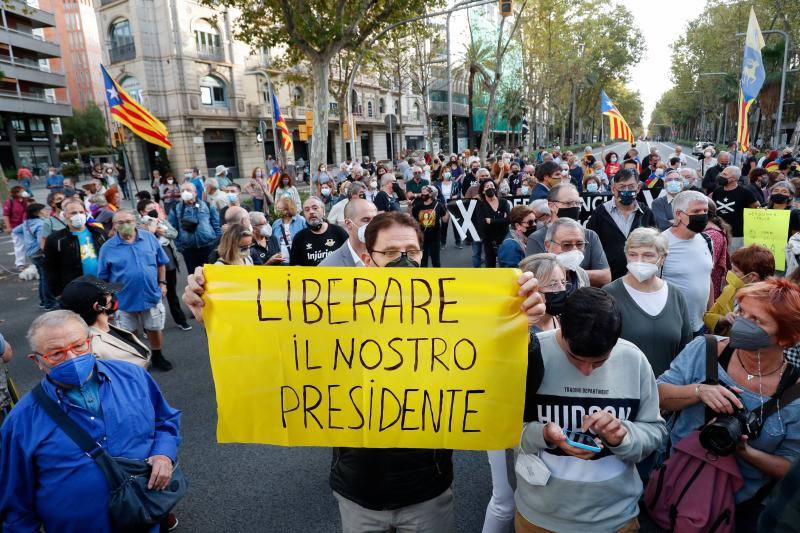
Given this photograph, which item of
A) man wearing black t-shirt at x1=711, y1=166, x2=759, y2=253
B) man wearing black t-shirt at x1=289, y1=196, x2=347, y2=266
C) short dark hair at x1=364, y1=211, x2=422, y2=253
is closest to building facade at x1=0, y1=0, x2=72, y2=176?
man wearing black t-shirt at x1=289, y1=196, x2=347, y2=266

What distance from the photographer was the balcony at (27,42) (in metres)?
38.0

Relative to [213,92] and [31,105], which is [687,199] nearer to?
[213,92]

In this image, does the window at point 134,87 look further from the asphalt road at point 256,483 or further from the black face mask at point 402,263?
the black face mask at point 402,263

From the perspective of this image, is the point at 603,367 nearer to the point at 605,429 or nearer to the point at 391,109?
the point at 605,429

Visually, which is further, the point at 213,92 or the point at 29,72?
the point at 29,72

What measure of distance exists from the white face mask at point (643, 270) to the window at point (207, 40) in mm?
36025

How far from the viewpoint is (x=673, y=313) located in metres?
2.99

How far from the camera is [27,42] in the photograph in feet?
132

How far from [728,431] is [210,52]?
38.4 meters

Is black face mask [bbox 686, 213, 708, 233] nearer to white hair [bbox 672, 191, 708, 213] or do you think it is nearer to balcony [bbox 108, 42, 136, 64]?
white hair [bbox 672, 191, 708, 213]

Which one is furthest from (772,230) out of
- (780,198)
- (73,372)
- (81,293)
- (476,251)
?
(81,293)

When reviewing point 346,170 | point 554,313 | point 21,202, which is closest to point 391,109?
point 346,170

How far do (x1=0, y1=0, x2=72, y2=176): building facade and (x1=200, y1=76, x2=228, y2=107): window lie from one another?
15285mm

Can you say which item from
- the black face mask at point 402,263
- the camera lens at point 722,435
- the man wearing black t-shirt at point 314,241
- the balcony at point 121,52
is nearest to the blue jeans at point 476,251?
the man wearing black t-shirt at point 314,241
